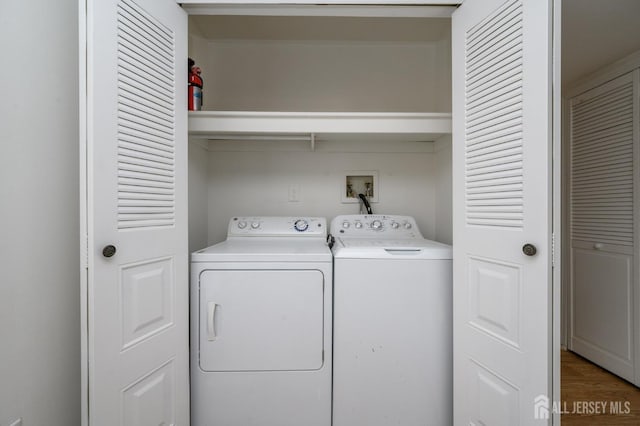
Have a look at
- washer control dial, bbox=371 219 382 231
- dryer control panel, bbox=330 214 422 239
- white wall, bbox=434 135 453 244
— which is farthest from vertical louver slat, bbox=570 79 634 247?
washer control dial, bbox=371 219 382 231

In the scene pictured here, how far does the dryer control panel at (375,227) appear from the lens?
6.21ft

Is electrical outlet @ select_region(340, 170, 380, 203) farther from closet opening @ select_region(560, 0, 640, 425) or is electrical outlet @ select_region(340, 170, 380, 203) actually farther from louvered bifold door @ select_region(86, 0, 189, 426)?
closet opening @ select_region(560, 0, 640, 425)

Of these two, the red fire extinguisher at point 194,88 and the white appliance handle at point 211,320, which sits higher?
the red fire extinguisher at point 194,88

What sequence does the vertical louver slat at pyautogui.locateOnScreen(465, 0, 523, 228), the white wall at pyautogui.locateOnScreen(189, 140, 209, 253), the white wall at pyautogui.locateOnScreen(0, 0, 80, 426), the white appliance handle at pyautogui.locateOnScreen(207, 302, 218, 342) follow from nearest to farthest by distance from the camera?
the white wall at pyautogui.locateOnScreen(0, 0, 80, 426) → the vertical louver slat at pyautogui.locateOnScreen(465, 0, 523, 228) → the white appliance handle at pyautogui.locateOnScreen(207, 302, 218, 342) → the white wall at pyautogui.locateOnScreen(189, 140, 209, 253)

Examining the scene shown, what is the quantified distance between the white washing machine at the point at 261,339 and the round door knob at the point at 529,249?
A: 79 cm

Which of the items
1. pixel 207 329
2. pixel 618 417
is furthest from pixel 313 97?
pixel 618 417

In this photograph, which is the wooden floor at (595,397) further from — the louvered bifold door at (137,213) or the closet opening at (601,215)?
the louvered bifold door at (137,213)

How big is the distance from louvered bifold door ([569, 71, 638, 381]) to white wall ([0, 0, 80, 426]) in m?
3.22

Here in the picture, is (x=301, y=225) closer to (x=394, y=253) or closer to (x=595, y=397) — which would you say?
(x=394, y=253)

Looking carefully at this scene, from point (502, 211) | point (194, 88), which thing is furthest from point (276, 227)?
point (502, 211)

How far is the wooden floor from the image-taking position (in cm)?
161

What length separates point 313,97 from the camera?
2127 millimetres

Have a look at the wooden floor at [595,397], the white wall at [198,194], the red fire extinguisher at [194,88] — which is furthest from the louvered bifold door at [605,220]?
the white wall at [198,194]

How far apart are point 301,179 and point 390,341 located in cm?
127
